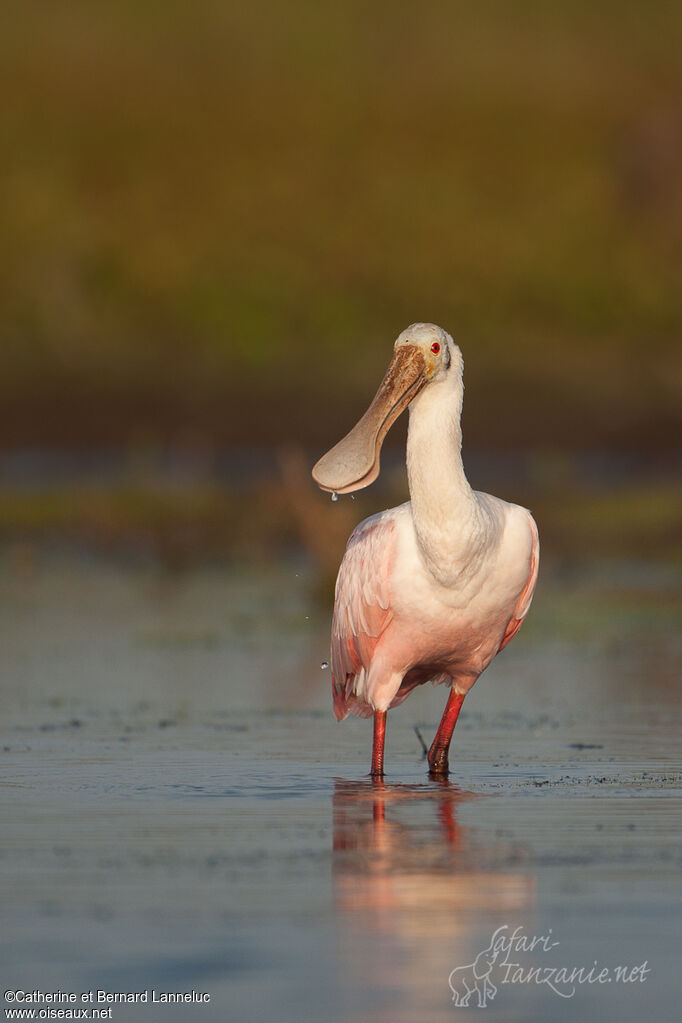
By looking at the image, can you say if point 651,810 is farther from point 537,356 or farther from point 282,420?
point 537,356

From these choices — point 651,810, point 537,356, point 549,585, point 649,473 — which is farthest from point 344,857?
point 537,356

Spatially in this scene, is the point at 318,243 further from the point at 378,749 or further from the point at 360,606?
the point at 378,749

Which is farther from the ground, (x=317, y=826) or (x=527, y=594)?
(x=527, y=594)

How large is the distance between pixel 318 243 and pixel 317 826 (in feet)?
112

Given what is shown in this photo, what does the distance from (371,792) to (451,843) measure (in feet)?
4.00

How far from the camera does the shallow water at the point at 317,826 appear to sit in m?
6.51

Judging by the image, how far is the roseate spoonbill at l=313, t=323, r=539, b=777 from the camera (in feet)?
31.4

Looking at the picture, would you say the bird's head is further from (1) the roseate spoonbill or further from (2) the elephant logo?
(2) the elephant logo

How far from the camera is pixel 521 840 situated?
8.24m

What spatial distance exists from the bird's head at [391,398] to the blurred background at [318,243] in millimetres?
10995

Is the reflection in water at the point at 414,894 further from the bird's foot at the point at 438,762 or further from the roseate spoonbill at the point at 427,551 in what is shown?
the roseate spoonbill at the point at 427,551

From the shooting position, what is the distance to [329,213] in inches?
1719

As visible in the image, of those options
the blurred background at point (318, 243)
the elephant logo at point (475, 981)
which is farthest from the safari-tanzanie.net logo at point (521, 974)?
the blurred background at point (318, 243)

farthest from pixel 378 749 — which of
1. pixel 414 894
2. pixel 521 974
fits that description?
pixel 521 974
